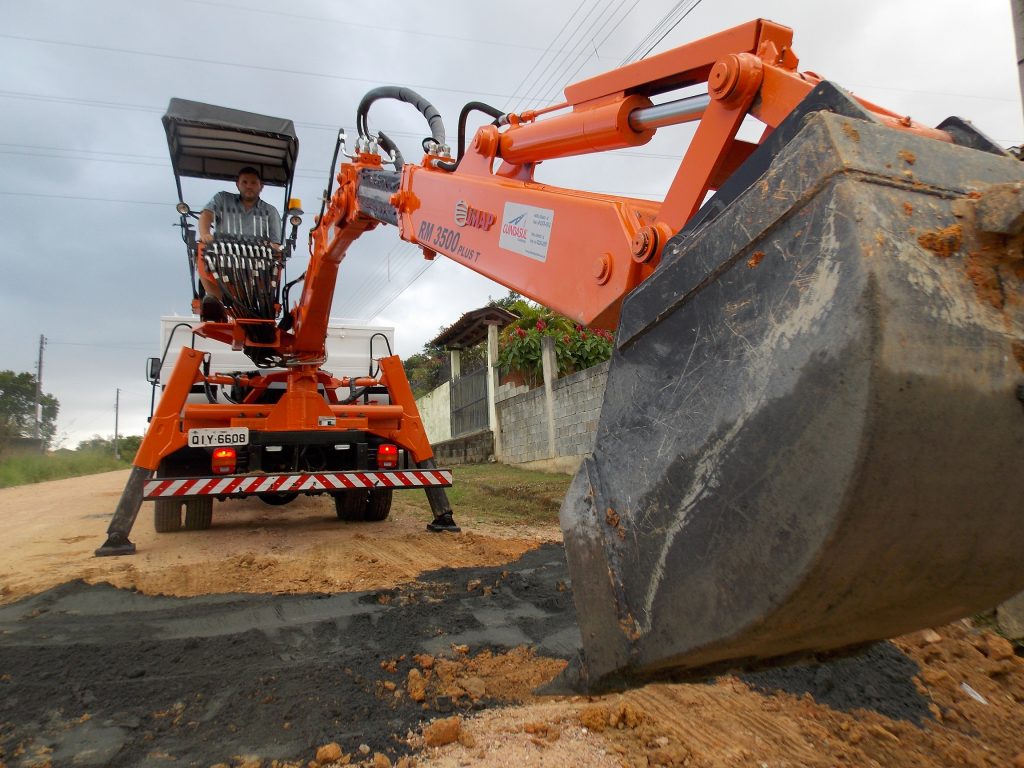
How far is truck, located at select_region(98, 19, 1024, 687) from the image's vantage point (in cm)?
131

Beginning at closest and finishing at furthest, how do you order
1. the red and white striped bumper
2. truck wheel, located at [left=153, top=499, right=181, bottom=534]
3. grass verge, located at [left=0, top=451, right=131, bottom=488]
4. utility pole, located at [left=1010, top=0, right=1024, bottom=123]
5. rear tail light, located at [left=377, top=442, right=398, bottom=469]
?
utility pole, located at [left=1010, top=0, right=1024, bottom=123] → the red and white striped bumper → rear tail light, located at [left=377, top=442, right=398, bottom=469] → truck wheel, located at [left=153, top=499, right=181, bottom=534] → grass verge, located at [left=0, top=451, right=131, bottom=488]

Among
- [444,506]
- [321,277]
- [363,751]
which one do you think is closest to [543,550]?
[444,506]

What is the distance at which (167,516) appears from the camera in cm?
702

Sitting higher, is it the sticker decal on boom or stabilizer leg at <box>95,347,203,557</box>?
the sticker decal on boom

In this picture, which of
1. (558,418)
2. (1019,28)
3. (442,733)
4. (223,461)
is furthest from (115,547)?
(558,418)

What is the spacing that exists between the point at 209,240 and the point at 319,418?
184 centimetres

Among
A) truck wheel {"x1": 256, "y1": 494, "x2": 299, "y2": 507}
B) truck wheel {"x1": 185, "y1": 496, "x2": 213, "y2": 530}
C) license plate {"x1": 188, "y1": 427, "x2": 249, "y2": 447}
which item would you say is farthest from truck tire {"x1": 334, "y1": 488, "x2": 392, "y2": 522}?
license plate {"x1": 188, "y1": 427, "x2": 249, "y2": 447}

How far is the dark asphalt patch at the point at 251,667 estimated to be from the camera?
8.23 ft

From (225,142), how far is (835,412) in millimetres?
6131

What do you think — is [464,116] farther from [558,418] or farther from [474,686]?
[558,418]

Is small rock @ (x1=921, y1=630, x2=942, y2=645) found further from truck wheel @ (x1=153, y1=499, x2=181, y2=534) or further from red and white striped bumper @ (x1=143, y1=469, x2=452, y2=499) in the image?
truck wheel @ (x1=153, y1=499, x2=181, y2=534)

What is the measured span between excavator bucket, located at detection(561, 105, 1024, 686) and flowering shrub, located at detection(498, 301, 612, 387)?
1128cm

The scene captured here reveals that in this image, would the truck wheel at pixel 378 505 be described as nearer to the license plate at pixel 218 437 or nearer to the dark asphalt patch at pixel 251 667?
the license plate at pixel 218 437

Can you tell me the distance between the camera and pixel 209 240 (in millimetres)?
5699
